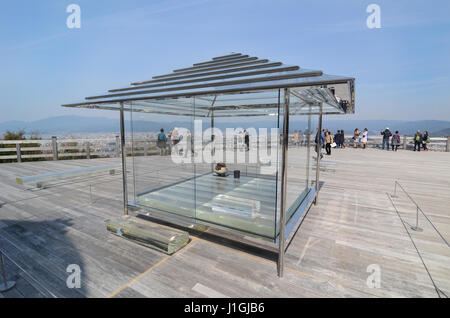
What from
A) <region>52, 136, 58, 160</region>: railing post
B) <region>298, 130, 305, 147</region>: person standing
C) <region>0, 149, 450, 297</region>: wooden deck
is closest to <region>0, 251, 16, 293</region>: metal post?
<region>0, 149, 450, 297</region>: wooden deck

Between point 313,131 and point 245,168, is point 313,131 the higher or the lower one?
the higher one

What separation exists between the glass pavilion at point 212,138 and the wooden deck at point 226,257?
0.36 meters

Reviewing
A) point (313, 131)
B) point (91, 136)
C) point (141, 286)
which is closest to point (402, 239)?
point (313, 131)

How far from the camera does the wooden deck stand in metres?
2.52

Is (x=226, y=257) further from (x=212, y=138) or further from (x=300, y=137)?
(x=212, y=138)

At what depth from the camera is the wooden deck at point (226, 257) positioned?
8.27 feet

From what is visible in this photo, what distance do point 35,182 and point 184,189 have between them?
15.4 ft

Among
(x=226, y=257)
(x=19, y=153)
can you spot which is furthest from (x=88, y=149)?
(x=226, y=257)

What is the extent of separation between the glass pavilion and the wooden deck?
0.36 m

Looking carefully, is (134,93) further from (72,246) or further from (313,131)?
(313,131)
